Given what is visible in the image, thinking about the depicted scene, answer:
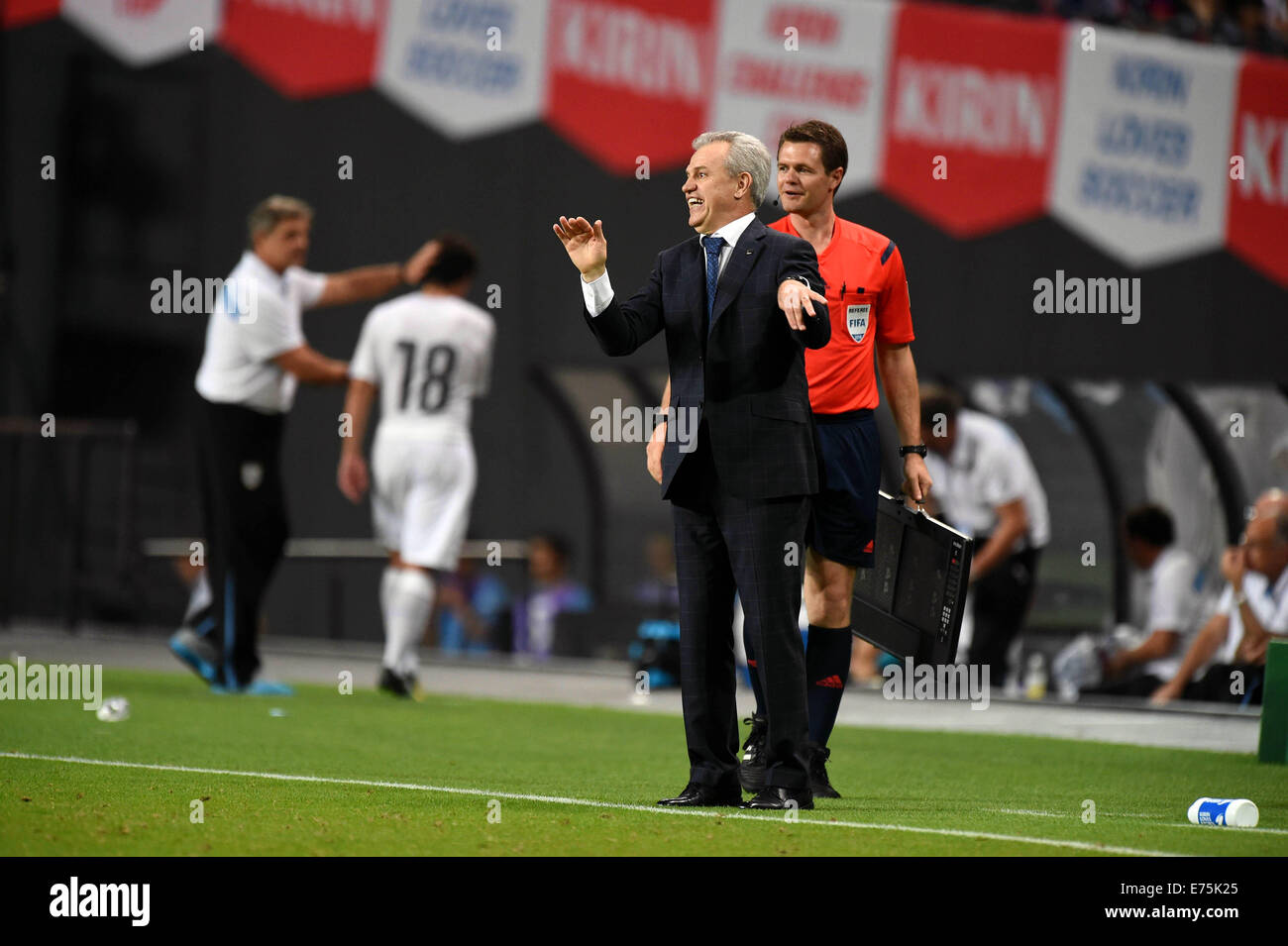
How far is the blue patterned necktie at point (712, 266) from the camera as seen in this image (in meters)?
5.52

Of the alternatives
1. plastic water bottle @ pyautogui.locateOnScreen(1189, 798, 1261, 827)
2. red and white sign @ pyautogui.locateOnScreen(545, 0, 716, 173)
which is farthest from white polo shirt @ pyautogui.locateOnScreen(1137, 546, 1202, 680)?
red and white sign @ pyautogui.locateOnScreen(545, 0, 716, 173)

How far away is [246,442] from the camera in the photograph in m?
10.0

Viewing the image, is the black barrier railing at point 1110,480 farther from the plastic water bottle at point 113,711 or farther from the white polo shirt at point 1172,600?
the plastic water bottle at point 113,711

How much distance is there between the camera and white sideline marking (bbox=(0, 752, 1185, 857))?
16.4 ft

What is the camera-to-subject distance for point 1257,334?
16422 mm

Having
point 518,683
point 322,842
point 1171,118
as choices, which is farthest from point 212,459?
point 1171,118

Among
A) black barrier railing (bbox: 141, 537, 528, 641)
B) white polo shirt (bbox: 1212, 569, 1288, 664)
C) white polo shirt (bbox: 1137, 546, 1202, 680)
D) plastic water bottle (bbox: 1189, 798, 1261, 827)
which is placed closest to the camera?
plastic water bottle (bbox: 1189, 798, 1261, 827)

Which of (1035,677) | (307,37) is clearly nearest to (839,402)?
(1035,677)

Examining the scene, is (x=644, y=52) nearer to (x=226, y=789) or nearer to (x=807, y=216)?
(x=807, y=216)

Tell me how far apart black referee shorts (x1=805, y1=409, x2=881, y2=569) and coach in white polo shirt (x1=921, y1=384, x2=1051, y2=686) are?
17.6 ft

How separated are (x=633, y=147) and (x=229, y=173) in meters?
3.42

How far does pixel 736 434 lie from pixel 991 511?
676cm

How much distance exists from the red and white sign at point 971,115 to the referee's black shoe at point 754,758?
10.6 m

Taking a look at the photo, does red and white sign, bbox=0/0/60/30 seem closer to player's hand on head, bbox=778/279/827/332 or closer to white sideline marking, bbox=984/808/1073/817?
player's hand on head, bbox=778/279/827/332
